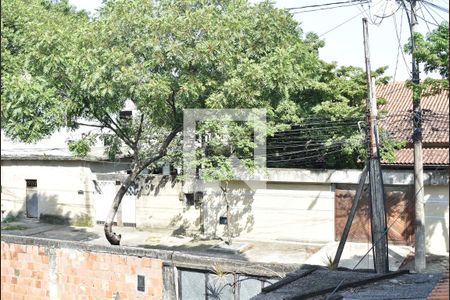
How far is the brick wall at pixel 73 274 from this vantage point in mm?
10516

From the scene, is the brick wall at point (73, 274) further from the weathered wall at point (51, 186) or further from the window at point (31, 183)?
the window at point (31, 183)

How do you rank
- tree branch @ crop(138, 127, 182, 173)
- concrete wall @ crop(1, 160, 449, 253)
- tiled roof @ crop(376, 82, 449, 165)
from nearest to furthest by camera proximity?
tree branch @ crop(138, 127, 182, 173) < tiled roof @ crop(376, 82, 449, 165) < concrete wall @ crop(1, 160, 449, 253)

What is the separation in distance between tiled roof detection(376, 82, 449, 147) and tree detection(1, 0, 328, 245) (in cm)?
375

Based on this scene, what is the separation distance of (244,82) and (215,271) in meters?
3.92

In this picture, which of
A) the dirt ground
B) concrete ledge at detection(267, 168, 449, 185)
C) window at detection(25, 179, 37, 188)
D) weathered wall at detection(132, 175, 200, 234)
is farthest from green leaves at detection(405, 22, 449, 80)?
window at detection(25, 179, 37, 188)

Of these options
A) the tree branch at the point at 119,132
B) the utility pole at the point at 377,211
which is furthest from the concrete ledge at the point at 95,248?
the utility pole at the point at 377,211

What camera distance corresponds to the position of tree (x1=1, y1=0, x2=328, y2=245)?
10570 millimetres

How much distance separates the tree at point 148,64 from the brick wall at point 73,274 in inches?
104

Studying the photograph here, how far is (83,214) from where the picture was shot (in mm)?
19469

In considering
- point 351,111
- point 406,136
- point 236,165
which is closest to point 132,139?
point 236,165

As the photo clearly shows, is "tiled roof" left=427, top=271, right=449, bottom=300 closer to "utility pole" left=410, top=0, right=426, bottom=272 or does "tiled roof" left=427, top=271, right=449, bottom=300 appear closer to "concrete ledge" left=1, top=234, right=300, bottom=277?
"concrete ledge" left=1, top=234, right=300, bottom=277

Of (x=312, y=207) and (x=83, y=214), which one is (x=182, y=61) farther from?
(x=83, y=214)

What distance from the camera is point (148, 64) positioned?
34.9 feet

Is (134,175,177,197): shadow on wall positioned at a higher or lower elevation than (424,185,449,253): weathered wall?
higher
